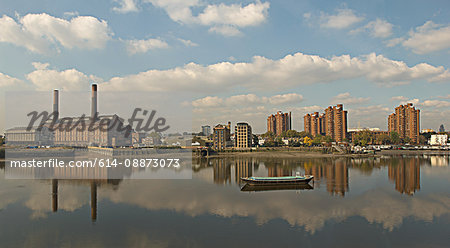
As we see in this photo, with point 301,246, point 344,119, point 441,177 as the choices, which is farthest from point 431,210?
point 344,119

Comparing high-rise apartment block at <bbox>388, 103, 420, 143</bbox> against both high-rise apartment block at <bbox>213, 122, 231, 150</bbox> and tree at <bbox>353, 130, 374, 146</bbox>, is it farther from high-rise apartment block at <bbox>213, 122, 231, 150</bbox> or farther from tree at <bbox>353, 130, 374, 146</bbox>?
high-rise apartment block at <bbox>213, 122, 231, 150</bbox>

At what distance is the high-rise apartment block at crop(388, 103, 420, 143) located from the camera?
168500 mm

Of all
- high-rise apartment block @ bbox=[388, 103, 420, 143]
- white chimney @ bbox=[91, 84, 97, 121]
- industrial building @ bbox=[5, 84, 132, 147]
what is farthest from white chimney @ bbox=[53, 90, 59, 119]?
high-rise apartment block @ bbox=[388, 103, 420, 143]

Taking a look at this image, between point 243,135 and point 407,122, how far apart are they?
104m

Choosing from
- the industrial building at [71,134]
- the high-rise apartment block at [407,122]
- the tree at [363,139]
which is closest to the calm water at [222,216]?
the industrial building at [71,134]

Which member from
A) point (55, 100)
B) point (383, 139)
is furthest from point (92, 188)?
point (383, 139)

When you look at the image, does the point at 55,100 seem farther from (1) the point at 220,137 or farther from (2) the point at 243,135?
(2) the point at 243,135

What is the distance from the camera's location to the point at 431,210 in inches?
1144

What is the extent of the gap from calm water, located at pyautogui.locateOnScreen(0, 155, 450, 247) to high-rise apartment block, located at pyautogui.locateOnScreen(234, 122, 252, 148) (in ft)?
331

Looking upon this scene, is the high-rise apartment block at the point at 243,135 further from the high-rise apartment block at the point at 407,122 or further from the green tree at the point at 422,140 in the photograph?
the green tree at the point at 422,140

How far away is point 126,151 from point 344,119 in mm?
120711

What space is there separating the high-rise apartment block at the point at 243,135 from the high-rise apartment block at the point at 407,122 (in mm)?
97331

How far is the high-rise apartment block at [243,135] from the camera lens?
145 m

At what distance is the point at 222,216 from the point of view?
89.2 feet
